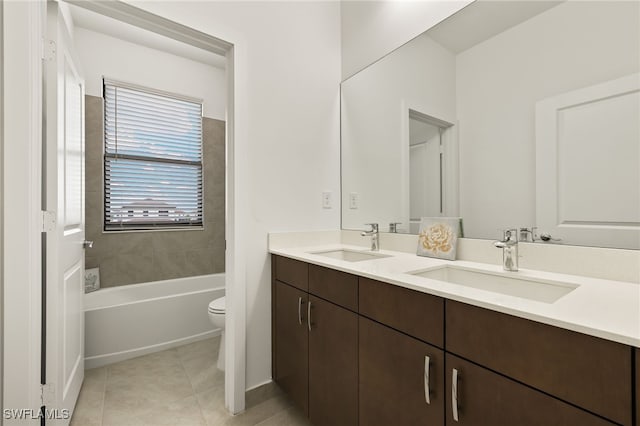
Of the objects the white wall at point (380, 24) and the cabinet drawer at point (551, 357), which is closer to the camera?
the cabinet drawer at point (551, 357)

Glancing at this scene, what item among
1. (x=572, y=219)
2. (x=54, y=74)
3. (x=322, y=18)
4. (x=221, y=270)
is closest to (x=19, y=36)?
(x=54, y=74)

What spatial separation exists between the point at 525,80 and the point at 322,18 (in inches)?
54.0

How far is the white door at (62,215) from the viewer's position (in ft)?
4.22

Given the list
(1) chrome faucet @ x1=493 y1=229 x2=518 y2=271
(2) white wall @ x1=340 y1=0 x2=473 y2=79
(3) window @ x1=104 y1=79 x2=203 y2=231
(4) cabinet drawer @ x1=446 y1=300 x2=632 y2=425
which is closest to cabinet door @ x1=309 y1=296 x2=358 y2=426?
(4) cabinet drawer @ x1=446 y1=300 x2=632 y2=425

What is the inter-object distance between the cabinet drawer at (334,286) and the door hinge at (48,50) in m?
1.47

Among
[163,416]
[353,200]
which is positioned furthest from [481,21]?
[163,416]

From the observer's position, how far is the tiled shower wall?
8.66ft

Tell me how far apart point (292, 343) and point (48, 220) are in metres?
1.24

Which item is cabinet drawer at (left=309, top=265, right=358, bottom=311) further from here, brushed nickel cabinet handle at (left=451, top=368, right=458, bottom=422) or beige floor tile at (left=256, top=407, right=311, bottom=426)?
beige floor tile at (left=256, top=407, right=311, bottom=426)

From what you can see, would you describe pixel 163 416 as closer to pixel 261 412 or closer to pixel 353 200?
pixel 261 412

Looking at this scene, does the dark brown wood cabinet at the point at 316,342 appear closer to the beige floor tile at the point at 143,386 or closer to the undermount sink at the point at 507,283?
the undermount sink at the point at 507,283

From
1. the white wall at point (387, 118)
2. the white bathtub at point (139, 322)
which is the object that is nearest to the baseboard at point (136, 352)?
the white bathtub at point (139, 322)

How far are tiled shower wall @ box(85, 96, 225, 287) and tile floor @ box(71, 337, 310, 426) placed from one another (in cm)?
94

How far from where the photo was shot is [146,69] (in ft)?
9.42
